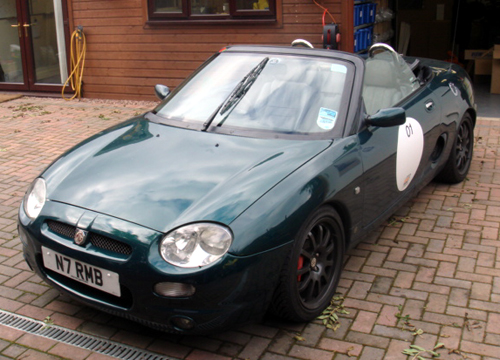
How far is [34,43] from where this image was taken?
10758mm

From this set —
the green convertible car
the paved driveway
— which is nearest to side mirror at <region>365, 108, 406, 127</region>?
the green convertible car

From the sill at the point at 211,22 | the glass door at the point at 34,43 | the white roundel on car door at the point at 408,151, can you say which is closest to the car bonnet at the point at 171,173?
the white roundel on car door at the point at 408,151

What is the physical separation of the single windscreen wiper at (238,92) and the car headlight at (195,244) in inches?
45.5

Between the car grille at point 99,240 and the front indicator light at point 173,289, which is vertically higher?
the car grille at point 99,240

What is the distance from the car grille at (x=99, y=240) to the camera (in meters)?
3.04

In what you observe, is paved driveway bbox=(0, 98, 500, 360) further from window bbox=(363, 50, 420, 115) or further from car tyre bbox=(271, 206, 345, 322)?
window bbox=(363, 50, 420, 115)

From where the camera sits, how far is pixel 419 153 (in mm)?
4676

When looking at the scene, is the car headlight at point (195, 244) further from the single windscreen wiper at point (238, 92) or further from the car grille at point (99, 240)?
the single windscreen wiper at point (238, 92)

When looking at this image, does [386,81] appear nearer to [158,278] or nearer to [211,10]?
[158,278]

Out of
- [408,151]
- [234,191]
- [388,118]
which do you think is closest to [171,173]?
[234,191]

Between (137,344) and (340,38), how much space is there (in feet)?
19.9

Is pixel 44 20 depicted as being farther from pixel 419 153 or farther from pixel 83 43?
pixel 419 153

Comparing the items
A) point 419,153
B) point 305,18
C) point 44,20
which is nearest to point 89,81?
point 44,20

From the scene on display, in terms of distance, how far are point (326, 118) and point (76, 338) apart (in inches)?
79.7
